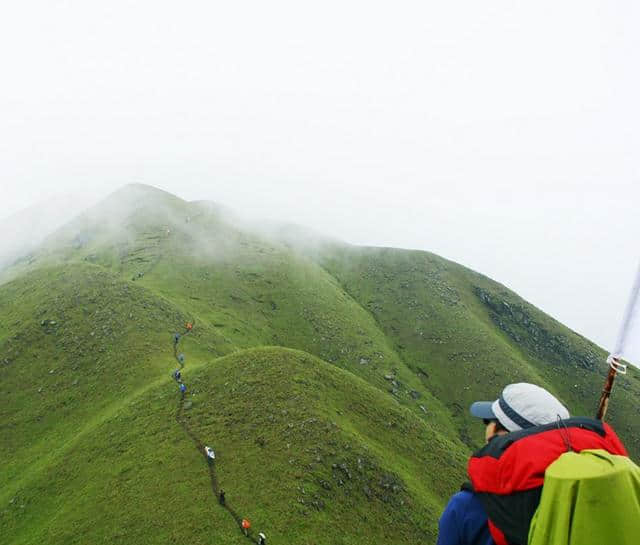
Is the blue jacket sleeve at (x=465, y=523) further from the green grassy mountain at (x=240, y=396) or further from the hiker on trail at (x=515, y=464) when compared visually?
the green grassy mountain at (x=240, y=396)

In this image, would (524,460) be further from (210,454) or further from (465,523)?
(210,454)

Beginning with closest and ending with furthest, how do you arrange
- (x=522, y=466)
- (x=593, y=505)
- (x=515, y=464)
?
(x=593, y=505) < (x=522, y=466) < (x=515, y=464)

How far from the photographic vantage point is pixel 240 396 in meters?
50.2

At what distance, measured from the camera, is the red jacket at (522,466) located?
175 inches

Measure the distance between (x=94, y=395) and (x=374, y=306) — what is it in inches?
4420

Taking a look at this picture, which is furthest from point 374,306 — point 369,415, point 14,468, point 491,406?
point 491,406

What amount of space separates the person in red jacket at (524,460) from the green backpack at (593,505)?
0.40 m

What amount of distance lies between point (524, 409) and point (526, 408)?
3 centimetres

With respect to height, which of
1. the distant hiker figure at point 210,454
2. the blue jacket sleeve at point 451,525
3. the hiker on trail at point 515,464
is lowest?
the distant hiker figure at point 210,454

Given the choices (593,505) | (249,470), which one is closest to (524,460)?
(593,505)

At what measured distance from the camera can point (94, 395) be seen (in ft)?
208

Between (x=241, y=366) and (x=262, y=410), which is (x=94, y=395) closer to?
(x=241, y=366)

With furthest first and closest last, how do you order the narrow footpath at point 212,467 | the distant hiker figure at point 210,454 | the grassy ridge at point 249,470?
1. the distant hiker figure at point 210,454
2. the grassy ridge at point 249,470
3. the narrow footpath at point 212,467

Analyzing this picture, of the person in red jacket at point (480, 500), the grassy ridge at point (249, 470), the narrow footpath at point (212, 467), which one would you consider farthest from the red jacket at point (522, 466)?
the grassy ridge at point (249, 470)
